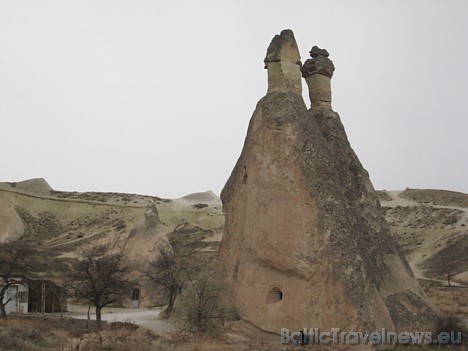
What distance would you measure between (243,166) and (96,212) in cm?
4494

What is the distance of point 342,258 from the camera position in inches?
532

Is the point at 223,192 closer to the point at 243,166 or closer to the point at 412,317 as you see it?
the point at 243,166

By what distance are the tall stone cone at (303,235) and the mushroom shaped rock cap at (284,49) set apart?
34 mm

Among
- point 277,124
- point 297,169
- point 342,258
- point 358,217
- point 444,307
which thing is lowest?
point 444,307

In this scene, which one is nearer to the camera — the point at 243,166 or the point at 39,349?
the point at 39,349

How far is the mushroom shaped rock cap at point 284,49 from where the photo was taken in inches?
659

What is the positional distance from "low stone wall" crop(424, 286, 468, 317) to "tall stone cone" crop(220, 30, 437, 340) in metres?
5.69

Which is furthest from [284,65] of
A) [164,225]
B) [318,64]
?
[164,225]

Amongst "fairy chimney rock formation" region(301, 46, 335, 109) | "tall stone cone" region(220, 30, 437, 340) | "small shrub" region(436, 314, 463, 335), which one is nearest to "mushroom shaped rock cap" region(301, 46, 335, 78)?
"fairy chimney rock formation" region(301, 46, 335, 109)

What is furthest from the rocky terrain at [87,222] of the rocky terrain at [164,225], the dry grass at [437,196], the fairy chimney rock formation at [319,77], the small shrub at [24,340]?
the dry grass at [437,196]

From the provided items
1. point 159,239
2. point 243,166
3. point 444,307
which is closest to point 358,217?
point 243,166

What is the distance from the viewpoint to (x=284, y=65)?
16.7 meters

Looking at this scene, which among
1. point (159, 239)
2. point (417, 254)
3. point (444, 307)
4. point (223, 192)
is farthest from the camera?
point (417, 254)

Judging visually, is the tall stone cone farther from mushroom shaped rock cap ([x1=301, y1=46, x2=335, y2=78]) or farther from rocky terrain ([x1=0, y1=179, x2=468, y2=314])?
rocky terrain ([x1=0, y1=179, x2=468, y2=314])
